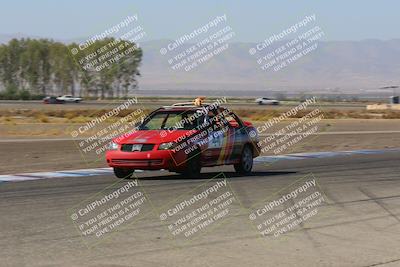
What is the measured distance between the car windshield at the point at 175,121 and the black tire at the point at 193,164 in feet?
1.95

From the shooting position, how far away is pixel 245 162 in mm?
16750

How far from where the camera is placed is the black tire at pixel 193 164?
15.0 meters

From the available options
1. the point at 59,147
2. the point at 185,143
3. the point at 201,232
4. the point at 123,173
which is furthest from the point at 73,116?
the point at 201,232

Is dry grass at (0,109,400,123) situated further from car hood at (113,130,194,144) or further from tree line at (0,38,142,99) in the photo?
tree line at (0,38,142,99)

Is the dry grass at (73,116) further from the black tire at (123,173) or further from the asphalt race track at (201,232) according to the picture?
the asphalt race track at (201,232)

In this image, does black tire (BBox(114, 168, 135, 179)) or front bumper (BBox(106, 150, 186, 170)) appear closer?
front bumper (BBox(106, 150, 186, 170))

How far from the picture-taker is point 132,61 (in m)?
129

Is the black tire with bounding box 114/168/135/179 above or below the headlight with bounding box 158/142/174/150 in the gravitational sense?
below

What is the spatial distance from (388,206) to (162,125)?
5.49m

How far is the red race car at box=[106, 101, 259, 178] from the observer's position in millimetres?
14719

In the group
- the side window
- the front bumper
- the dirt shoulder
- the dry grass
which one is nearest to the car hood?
the front bumper

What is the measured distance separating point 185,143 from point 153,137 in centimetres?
64

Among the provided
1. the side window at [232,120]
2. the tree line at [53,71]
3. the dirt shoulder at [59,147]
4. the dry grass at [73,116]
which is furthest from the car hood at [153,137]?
the tree line at [53,71]

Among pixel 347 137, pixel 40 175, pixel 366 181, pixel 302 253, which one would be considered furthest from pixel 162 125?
pixel 347 137
